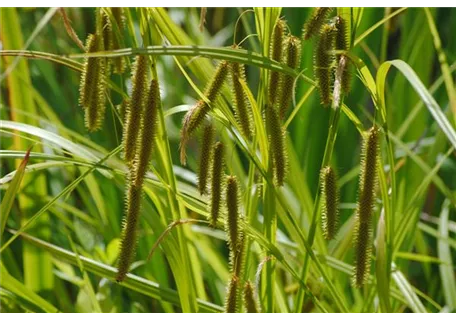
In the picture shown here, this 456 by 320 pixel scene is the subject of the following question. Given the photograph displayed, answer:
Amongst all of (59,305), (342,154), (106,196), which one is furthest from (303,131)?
(59,305)

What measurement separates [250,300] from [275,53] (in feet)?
1.39

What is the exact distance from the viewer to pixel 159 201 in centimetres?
162

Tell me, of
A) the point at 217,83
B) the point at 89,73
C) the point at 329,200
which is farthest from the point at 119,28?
the point at 329,200

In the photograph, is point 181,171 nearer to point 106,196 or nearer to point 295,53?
point 106,196

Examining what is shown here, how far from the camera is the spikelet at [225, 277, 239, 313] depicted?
135cm

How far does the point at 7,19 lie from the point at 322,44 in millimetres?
1039

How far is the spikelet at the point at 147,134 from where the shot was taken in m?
1.23

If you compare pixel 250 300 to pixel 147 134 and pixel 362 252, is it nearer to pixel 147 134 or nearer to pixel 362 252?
pixel 362 252

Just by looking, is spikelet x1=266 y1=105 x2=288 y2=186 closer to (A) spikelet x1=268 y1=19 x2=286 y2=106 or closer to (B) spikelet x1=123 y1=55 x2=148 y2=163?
(A) spikelet x1=268 y1=19 x2=286 y2=106

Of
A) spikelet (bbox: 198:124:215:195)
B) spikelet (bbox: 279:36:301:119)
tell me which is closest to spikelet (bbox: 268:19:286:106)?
spikelet (bbox: 279:36:301:119)

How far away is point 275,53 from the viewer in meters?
1.32

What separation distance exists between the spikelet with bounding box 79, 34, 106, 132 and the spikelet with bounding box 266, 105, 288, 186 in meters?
0.28

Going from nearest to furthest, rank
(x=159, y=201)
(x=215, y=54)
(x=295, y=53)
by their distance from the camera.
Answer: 1. (x=215, y=54)
2. (x=295, y=53)
3. (x=159, y=201)

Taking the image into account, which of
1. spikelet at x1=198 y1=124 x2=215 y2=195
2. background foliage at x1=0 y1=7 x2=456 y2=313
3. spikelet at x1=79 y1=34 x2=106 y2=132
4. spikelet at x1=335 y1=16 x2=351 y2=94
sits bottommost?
background foliage at x1=0 y1=7 x2=456 y2=313
